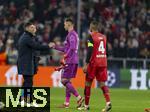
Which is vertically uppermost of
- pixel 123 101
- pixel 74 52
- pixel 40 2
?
pixel 40 2

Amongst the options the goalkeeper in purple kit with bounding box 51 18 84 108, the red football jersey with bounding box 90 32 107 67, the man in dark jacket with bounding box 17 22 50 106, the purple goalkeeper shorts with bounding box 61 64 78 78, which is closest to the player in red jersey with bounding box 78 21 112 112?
the red football jersey with bounding box 90 32 107 67

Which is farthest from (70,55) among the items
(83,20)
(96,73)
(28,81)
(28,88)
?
(83,20)

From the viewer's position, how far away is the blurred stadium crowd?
36312 millimetres

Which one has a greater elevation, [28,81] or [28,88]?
[28,81]

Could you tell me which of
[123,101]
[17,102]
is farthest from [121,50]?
[17,102]

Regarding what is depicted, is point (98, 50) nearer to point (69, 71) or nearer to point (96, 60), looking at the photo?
point (96, 60)

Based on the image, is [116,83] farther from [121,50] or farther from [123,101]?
[123,101]

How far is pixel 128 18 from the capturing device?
38969 mm

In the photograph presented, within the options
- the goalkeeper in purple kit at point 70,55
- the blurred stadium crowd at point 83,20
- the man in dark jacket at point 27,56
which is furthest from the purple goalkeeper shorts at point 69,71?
the blurred stadium crowd at point 83,20

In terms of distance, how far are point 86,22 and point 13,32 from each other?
4.06 meters

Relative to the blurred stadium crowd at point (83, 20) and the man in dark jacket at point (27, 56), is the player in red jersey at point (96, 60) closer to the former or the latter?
the man in dark jacket at point (27, 56)

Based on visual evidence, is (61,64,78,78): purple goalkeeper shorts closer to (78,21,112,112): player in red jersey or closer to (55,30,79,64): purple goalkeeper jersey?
(55,30,79,64): purple goalkeeper jersey

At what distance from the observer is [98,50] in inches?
732

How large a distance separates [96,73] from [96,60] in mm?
390
